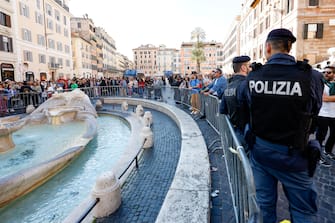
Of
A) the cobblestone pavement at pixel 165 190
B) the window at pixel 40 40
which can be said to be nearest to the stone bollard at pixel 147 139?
the cobblestone pavement at pixel 165 190

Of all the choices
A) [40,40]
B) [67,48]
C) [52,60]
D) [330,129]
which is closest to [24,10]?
[40,40]

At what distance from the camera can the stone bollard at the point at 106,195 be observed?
3.70 meters

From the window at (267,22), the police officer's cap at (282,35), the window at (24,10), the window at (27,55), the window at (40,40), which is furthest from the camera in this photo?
the window at (40,40)

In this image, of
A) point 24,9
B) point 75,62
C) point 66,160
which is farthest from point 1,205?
point 75,62

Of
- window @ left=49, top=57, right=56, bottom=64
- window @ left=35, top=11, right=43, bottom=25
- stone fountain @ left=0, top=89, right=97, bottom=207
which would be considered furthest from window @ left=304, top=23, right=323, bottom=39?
window @ left=49, top=57, right=56, bottom=64

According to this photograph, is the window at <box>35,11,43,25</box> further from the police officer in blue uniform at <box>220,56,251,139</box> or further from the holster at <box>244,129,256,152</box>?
the holster at <box>244,129,256,152</box>

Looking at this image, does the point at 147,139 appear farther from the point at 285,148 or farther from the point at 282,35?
the point at 282,35

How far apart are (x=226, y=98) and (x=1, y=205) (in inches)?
193

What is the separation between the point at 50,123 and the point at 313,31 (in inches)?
1065

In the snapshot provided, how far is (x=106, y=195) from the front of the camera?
3699mm

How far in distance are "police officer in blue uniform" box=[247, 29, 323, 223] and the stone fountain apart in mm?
5070

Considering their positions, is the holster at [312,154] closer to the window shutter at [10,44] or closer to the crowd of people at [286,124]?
the crowd of people at [286,124]

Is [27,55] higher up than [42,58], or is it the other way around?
[42,58]

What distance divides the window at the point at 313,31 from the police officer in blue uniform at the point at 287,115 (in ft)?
91.1
